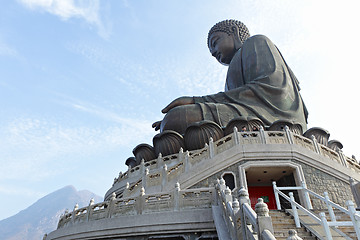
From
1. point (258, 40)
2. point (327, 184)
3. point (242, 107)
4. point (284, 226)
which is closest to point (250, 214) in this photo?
point (284, 226)

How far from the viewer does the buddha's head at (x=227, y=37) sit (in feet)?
77.6

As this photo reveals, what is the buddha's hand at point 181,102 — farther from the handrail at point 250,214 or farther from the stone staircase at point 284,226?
the handrail at point 250,214

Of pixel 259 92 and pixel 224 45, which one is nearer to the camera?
pixel 259 92

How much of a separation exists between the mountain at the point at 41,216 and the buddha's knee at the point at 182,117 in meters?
84.7

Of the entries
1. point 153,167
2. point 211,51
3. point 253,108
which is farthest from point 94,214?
point 211,51

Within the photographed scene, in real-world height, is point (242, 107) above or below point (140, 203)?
above

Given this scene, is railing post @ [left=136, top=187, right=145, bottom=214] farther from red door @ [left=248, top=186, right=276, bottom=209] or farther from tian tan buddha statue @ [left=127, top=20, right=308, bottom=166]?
tian tan buddha statue @ [left=127, top=20, right=308, bottom=166]

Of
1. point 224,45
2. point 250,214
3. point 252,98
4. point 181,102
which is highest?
point 224,45

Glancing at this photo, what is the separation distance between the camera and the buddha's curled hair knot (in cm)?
2384

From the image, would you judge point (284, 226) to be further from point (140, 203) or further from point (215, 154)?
point (215, 154)

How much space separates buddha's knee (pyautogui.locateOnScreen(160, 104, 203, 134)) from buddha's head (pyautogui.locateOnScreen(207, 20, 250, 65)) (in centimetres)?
1004

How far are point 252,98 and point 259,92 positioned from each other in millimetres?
581

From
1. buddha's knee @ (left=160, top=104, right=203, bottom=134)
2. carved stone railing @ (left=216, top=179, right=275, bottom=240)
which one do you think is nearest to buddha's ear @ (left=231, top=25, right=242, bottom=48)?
buddha's knee @ (left=160, top=104, right=203, bottom=134)

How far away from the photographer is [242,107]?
16.3m
